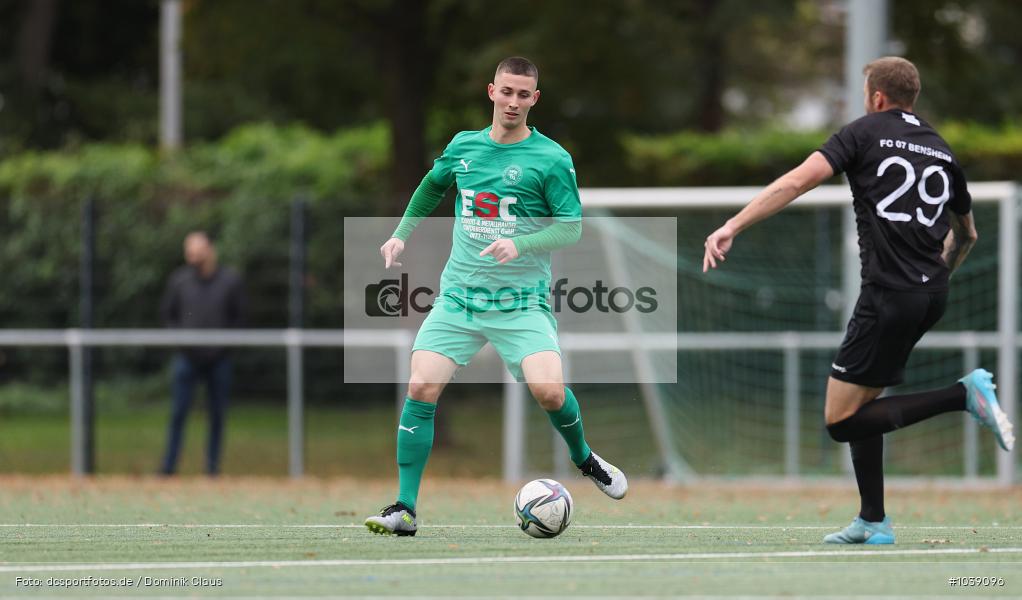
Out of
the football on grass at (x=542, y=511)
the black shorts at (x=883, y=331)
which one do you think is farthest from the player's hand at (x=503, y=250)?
the black shorts at (x=883, y=331)

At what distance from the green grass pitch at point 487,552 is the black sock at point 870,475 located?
22 cm

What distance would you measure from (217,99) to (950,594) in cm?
2934

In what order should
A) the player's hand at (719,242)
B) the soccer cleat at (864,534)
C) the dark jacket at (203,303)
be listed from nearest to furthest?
1. the player's hand at (719,242)
2. the soccer cleat at (864,534)
3. the dark jacket at (203,303)

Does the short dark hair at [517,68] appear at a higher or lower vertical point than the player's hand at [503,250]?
higher

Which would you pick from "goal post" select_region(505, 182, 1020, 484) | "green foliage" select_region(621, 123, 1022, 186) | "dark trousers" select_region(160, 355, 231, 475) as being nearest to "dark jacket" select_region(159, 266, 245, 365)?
"dark trousers" select_region(160, 355, 231, 475)

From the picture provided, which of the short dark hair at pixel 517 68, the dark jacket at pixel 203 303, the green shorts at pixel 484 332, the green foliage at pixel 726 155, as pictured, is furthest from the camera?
the green foliage at pixel 726 155

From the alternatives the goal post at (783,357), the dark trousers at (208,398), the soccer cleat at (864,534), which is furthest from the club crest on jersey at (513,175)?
the dark trousers at (208,398)

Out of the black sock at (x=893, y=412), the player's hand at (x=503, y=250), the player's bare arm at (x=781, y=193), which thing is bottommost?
the black sock at (x=893, y=412)

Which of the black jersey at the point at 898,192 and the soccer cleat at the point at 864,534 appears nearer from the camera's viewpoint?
the black jersey at the point at 898,192

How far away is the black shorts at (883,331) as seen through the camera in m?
6.82

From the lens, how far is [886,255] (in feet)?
22.5

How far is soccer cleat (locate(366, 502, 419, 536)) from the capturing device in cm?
715

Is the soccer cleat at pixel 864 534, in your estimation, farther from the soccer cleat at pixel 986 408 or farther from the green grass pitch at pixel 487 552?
the soccer cleat at pixel 986 408

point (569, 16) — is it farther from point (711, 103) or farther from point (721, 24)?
point (711, 103)
